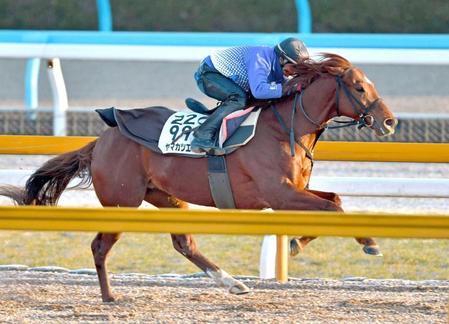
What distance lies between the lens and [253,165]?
528 centimetres

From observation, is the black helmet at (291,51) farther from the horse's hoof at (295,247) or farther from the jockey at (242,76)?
the horse's hoof at (295,247)

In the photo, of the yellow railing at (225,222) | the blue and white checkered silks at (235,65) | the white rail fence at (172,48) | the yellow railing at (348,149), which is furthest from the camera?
the white rail fence at (172,48)

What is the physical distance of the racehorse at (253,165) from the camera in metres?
5.18

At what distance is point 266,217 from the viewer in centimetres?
323

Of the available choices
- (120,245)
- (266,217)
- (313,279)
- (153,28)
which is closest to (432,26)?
(153,28)

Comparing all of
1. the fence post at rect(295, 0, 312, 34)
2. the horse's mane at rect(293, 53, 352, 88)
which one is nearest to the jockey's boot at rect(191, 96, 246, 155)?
the horse's mane at rect(293, 53, 352, 88)

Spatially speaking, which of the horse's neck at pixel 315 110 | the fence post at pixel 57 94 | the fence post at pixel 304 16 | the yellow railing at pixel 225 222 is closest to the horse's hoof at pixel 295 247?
the horse's neck at pixel 315 110

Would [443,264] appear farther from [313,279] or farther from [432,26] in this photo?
[432,26]

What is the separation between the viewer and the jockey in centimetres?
527

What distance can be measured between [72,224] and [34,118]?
5.96 metres

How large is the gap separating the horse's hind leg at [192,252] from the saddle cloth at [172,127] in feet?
1.19

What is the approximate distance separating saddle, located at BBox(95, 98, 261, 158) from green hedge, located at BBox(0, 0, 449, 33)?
9.52 metres

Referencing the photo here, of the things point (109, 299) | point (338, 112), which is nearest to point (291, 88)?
point (338, 112)

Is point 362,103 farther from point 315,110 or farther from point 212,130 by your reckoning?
point 212,130
